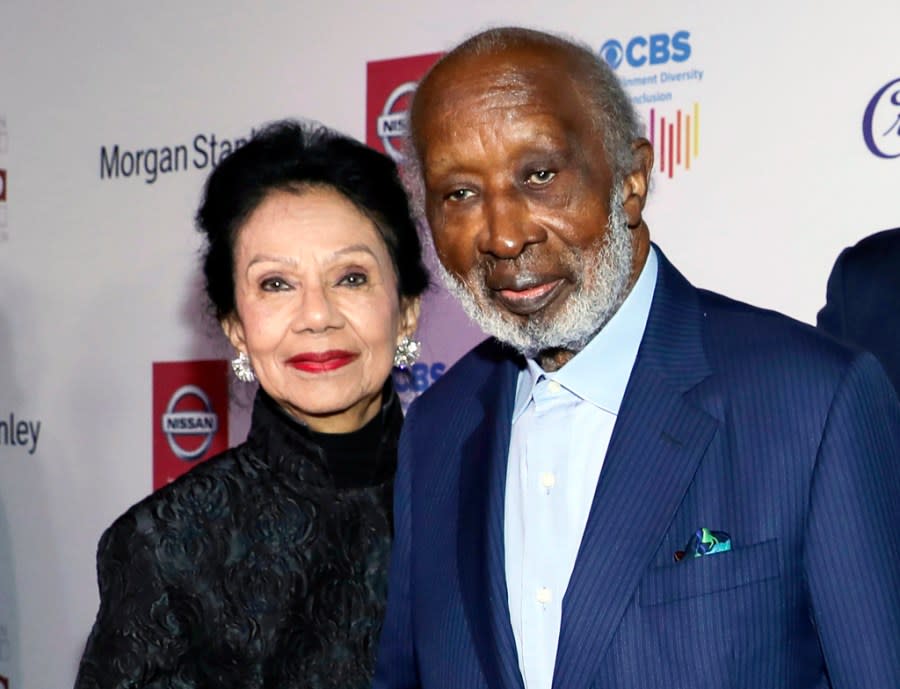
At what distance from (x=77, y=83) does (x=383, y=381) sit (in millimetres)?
2376

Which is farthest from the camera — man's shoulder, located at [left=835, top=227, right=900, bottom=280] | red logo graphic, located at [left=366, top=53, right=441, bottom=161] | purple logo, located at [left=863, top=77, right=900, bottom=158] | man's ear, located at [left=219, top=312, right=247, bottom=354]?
red logo graphic, located at [left=366, top=53, right=441, bottom=161]

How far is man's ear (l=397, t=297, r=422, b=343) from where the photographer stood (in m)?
2.46

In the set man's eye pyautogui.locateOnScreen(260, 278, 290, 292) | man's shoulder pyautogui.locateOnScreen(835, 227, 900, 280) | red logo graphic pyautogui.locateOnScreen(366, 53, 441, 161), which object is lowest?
man's eye pyautogui.locateOnScreen(260, 278, 290, 292)

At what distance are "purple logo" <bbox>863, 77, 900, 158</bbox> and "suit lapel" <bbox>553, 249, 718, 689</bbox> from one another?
1.29m

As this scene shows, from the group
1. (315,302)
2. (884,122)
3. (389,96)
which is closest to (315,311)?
(315,302)

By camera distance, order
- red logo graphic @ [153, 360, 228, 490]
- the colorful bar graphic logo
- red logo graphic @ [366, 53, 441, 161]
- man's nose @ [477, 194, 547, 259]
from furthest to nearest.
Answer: red logo graphic @ [153, 360, 228, 490]
red logo graphic @ [366, 53, 441, 161]
the colorful bar graphic logo
man's nose @ [477, 194, 547, 259]

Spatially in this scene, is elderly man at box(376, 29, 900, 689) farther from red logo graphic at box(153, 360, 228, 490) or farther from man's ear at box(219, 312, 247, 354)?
red logo graphic at box(153, 360, 228, 490)

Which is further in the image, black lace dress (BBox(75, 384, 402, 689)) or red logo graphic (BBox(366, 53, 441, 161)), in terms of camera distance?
red logo graphic (BBox(366, 53, 441, 161))

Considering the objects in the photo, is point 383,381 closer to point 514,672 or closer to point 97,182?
point 514,672

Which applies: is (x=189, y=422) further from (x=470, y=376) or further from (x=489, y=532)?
(x=489, y=532)

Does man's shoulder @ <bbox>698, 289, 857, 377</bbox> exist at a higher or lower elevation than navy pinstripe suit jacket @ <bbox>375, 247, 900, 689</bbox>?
higher

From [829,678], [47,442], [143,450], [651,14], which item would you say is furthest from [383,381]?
[47,442]

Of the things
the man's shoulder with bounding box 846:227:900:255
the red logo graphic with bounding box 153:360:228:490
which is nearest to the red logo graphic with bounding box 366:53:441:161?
the red logo graphic with bounding box 153:360:228:490

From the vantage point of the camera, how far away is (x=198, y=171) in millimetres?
4004
